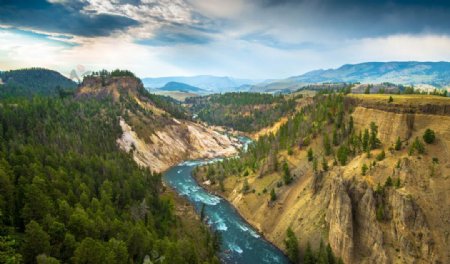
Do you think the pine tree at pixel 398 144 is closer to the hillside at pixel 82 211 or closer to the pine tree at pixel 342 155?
the pine tree at pixel 342 155

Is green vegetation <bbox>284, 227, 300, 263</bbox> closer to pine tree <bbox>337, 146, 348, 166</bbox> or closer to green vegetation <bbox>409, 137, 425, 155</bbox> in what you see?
pine tree <bbox>337, 146, 348, 166</bbox>

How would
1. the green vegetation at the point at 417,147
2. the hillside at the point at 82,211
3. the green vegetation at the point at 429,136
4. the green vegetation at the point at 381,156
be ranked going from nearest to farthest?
1. the hillside at the point at 82,211
2. the green vegetation at the point at 417,147
3. the green vegetation at the point at 429,136
4. the green vegetation at the point at 381,156

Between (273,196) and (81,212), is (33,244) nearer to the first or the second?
(81,212)

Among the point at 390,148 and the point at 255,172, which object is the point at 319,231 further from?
the point at 255,172

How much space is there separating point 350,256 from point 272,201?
105 feet

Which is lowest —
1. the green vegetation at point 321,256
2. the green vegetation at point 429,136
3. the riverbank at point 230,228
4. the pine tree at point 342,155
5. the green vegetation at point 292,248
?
the riverbank at point 230,228

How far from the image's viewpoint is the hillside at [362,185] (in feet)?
216

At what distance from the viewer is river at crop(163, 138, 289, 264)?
3054 inches

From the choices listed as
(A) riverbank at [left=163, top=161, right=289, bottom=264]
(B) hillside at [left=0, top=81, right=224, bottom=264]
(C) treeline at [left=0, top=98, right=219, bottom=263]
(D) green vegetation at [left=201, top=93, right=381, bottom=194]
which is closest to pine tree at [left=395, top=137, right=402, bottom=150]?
(D) green vegetation at [left=201, top=93, right=381, bottom=194]

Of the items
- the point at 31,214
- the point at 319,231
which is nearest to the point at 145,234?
the point at 31,214

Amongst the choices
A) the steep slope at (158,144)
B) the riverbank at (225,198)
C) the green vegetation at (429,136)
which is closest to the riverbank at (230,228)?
the riverbank at (225,198)

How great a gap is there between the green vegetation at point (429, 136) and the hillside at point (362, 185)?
946mm

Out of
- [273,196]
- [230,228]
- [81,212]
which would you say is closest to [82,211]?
[81,212]

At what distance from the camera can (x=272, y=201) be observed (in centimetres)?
9738
